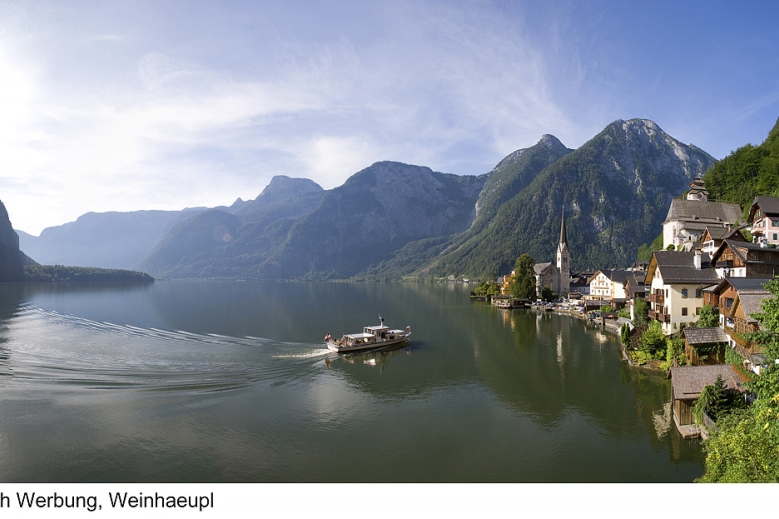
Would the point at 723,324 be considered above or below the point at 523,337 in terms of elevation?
above

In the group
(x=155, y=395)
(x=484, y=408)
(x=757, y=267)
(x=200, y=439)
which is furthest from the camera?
(x=757, y=267)

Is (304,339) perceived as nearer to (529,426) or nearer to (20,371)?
(20,371)

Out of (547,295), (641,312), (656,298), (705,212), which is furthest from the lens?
(547,295)

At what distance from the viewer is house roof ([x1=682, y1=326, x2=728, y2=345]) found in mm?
31938

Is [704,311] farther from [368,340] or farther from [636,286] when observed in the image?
[368,340]

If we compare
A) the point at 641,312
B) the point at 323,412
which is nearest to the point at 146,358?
the point at 323,412

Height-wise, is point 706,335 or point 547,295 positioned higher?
point 706,335

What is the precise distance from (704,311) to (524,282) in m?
66.1

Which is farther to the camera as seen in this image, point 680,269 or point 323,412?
point 680,269

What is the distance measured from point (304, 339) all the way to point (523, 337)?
3063cm

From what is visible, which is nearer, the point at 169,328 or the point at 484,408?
the point at 484,408

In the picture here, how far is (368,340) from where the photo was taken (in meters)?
50.8

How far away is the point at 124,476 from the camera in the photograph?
20531 millimetres

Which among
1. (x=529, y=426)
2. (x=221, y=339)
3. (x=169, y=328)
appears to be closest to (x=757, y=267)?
(x=529, y=426)
